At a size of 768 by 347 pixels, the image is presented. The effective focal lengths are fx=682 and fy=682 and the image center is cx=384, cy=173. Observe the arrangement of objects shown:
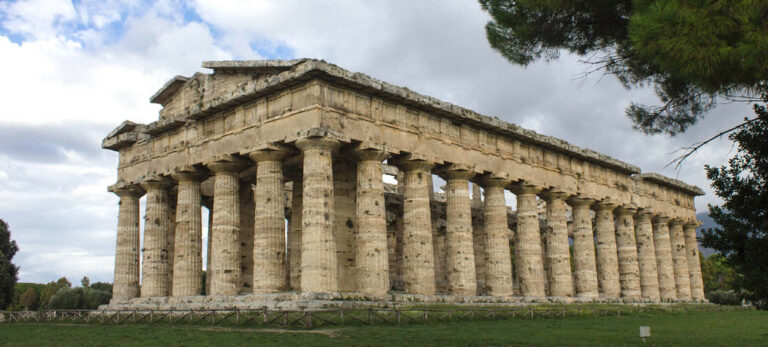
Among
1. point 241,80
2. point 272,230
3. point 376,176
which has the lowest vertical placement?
point 272,230

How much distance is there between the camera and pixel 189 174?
27.1 metres

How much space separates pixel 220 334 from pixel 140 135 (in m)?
15.3

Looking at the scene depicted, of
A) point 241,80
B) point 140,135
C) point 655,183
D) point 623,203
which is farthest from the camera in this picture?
point 655,183

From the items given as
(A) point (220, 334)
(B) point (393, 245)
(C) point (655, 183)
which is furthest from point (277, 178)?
(C) point (655, 183)

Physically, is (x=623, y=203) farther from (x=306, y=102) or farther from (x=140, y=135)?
(x=140, y=135)

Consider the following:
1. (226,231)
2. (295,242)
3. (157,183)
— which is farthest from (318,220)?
(157,183)

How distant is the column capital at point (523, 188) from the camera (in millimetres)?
30150

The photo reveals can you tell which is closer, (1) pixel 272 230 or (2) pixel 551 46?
(2) pixel 551 46

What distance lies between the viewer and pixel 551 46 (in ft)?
50.7

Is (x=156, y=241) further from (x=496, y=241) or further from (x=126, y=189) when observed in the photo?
(x=496, y=241)

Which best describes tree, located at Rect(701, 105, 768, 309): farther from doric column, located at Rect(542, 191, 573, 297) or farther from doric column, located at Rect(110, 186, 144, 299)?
doric column, located at Rect(110, 186, 144, 299)

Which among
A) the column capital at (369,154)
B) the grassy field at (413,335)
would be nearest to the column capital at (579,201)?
the grassy field at (413,335)

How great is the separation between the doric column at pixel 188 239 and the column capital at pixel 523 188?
13.4 m

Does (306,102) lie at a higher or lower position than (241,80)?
lower
